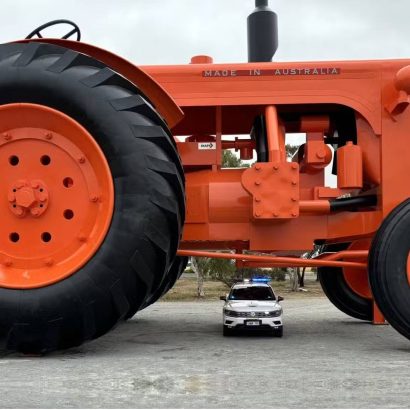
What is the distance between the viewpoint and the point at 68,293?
4.54 meters

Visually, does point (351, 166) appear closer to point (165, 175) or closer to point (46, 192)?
point (165, 175)

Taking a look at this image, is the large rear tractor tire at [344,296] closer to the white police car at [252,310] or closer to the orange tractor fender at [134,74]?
the white police car at [252,310]

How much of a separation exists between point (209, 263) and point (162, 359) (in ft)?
52.7

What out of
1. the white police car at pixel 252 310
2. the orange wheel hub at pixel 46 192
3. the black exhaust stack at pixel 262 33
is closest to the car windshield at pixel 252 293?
the white police car at pixel 252 310

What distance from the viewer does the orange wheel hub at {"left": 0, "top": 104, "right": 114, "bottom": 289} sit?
15.5 ft

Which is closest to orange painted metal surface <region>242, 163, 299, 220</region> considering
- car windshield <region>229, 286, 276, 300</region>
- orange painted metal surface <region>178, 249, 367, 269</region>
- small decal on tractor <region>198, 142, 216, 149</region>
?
orange painted metal surface <region>178, 249, 367, 269</region>

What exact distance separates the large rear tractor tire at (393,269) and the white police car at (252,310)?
237cm

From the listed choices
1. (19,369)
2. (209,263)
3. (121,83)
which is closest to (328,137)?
(121,83)

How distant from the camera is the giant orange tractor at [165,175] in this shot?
457cm

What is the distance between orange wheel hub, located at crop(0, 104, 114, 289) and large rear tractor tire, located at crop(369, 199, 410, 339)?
2357 mm

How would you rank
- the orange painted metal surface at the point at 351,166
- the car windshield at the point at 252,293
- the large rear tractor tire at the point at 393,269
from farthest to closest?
the car windshield at the point at 252,293, the orange painted metal surface at the point at 351,166, the large rear tractor tire at the point at 393,269

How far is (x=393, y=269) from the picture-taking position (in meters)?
5.06

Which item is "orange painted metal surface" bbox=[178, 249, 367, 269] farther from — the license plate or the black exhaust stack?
the license plate

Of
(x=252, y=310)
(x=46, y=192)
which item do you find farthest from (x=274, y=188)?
(x=252, y=310)
